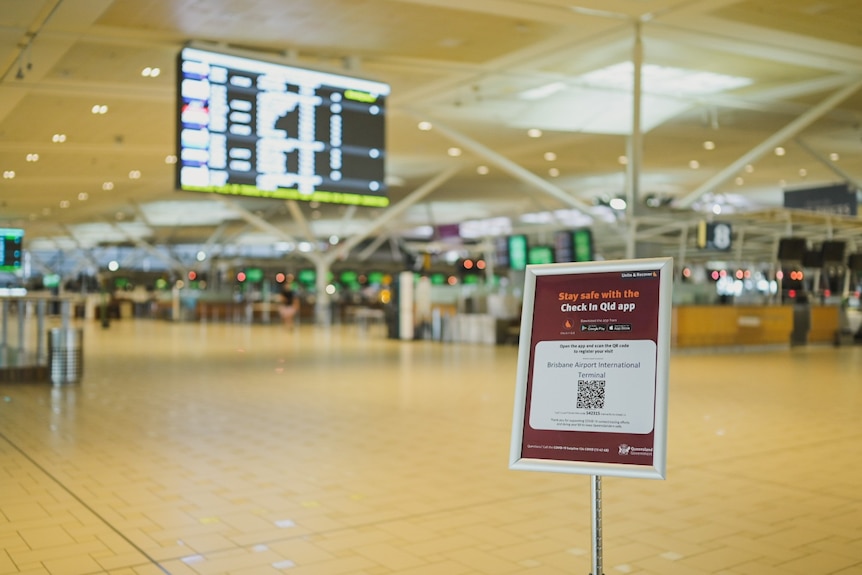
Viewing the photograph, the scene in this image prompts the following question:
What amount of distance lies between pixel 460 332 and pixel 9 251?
37.7ft

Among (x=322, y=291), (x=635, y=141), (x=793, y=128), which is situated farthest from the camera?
(x=322, y=291)

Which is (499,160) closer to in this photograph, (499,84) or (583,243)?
(499,84)

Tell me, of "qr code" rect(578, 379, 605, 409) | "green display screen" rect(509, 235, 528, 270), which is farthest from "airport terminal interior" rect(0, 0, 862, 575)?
"green display screen" rect(509, 235, 528, 270)

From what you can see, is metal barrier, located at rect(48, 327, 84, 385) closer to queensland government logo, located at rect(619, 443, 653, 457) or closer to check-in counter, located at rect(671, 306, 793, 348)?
queensland government logo, located at rect(619, 443, 653, 457)

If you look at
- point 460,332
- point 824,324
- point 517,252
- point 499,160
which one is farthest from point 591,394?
point 824,324

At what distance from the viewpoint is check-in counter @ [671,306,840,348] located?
20.4 meters

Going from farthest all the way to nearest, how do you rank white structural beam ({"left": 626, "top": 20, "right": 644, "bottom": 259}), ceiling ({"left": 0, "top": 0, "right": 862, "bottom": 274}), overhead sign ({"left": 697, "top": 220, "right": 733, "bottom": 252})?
1. overhead sign ({"left": 697, "top": 220, "right": 733, "bottom": 252})
2. white structural beam ({"left": 626, "top": 20, "right": 644, "bottom": 259})
3. ceiling ({"left": 0, "top": 0, "right": 862, "bottom": 274})

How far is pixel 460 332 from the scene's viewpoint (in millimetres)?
23812

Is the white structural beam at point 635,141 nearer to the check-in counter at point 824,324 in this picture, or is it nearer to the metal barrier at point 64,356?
the check-in counter at point 824,324

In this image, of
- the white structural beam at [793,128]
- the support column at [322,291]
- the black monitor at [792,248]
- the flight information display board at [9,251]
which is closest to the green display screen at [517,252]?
the white structural beam at [793,128]

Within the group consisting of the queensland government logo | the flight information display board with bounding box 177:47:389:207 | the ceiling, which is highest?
the ceiling

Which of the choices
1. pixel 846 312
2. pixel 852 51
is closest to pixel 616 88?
pixel 852 51

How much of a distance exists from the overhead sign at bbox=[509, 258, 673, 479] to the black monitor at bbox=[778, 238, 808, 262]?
1945 cm

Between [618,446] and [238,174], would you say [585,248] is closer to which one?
[238,174]
